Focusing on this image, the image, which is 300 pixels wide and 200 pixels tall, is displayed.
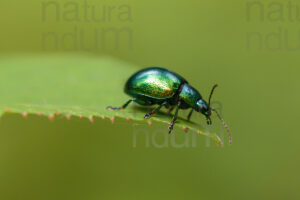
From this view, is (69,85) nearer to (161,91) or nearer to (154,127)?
(161,91)

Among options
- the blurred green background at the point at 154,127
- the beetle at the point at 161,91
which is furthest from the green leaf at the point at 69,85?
the blurred green background at the point at 154,127

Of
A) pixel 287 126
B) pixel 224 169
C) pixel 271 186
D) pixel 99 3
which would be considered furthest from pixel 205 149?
pixel 99 3

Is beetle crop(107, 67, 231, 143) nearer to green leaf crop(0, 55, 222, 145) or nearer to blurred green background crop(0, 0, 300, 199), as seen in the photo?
green leaf crop(0, 55, 222, 145)

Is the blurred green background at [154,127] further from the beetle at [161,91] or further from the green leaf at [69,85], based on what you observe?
the beetle at [161,91]

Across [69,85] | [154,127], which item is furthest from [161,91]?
[154,127]

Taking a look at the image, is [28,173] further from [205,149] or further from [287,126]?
[287,126]

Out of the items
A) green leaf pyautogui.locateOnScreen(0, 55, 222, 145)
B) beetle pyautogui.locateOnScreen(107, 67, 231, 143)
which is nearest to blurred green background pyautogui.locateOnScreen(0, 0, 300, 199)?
green leaf pyautogui.locateOnScreen(0, 55, 222, 145)
